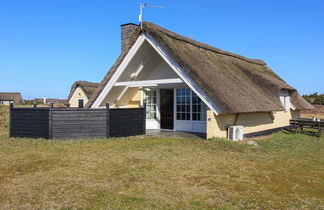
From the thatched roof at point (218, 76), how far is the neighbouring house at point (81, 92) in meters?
18.6

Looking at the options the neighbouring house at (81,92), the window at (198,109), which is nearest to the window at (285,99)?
the window at (198,109)

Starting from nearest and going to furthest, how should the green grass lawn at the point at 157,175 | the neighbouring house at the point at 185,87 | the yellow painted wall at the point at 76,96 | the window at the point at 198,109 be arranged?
the green grass lawn at the point at 157,175 → the neighbouring house at the point at 185,87 → the window at the point at 198,109 → the yellow painted wall at the point at 76,96

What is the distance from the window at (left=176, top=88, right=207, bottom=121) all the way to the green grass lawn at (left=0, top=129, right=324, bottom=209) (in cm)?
273

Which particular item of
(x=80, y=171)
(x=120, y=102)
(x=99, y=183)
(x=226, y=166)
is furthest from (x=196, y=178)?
(x=120, y=102)

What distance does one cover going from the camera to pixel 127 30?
561 inches

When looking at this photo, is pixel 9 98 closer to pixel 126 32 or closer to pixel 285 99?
pixel 126 32

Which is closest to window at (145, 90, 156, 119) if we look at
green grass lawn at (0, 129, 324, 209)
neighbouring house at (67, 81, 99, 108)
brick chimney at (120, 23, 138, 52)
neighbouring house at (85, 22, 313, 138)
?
neighbouring house at (85, 22, 313, 138)

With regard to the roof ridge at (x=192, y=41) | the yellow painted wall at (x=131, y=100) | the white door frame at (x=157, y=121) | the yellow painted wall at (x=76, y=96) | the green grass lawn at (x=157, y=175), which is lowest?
the green grass lawn at (x=157, y=175)

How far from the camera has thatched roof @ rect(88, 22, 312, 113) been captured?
1086 centimetres

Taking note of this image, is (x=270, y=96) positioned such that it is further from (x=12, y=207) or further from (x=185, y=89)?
(x=12, y=207)

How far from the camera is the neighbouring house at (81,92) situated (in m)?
31.8

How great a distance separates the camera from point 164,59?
11.9 meters

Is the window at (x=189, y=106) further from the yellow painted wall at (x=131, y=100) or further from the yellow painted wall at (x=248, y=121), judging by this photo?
the yellow painted wall at (x=131, y=100)

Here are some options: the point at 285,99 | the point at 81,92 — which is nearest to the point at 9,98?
the point at 81,92
